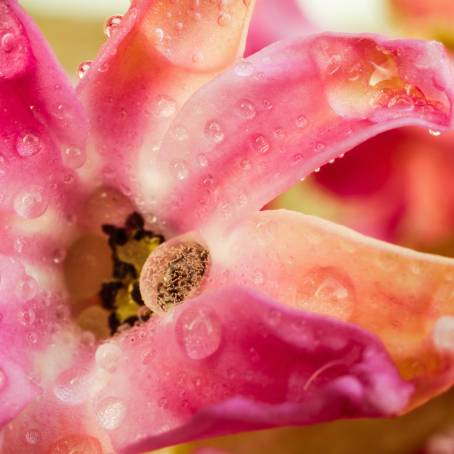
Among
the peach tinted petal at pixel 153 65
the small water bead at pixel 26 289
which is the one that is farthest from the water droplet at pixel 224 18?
the small water bead at pixel 26 289

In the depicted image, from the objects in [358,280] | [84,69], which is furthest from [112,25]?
[358,280]

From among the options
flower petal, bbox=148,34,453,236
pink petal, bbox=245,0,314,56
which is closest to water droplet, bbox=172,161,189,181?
flower petal, bbox=148,34,453,236

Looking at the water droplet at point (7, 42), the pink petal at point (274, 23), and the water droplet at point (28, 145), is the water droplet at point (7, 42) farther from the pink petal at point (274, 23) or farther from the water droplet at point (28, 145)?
the pink petal at point (274, 23)

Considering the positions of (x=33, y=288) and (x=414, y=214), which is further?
(x=414, y=214)

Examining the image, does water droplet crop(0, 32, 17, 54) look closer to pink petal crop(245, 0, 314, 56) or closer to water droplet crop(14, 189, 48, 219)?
water droplet crop(14, 189, 48, 219)

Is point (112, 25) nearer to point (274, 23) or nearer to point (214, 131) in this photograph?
point (214, 131)

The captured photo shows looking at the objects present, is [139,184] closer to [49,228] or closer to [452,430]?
[49,228]

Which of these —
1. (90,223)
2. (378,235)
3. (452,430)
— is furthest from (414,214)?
(90,223)
